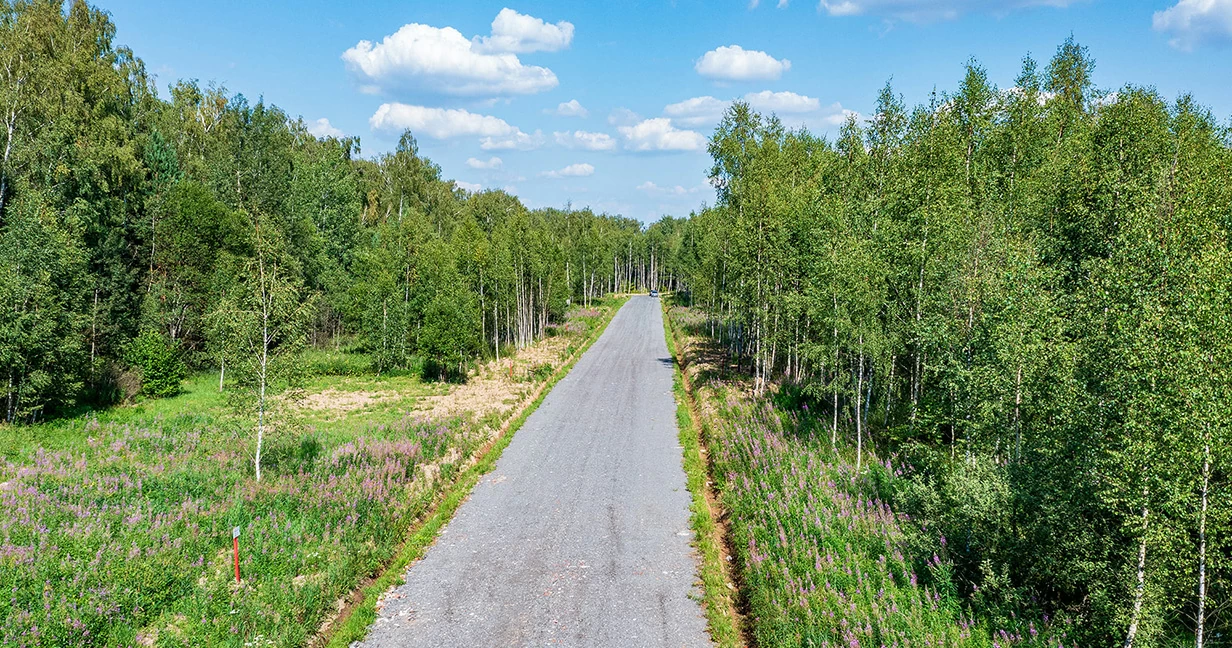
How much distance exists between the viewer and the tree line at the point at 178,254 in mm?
25719

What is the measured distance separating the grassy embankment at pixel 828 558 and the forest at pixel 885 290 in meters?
0.55

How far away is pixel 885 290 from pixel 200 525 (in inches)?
785

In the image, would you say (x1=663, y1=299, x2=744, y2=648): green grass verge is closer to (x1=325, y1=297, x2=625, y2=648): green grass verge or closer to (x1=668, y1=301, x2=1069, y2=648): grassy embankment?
(x1=668, y1=301, x2=1069, y2=648): grassy embankment

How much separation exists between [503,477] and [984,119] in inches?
992

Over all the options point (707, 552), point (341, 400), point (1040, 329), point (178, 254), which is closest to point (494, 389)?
point (341, 400)

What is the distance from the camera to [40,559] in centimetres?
1130

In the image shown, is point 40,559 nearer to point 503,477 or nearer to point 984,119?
point 503,477

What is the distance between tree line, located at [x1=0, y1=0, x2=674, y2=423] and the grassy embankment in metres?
14.6

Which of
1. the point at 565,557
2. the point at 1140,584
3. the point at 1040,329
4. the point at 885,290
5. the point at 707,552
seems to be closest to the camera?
the point at 1140,584

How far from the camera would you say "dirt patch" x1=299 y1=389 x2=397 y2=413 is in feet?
108

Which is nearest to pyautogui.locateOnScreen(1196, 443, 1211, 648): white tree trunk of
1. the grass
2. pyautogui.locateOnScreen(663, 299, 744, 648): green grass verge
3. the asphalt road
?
pyautogui.locateOnScreen(663, 299, 744, 648): green grass verge

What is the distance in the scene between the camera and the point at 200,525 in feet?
45.8

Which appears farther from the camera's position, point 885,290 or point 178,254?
point 178,254

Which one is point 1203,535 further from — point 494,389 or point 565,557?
point 494,389
